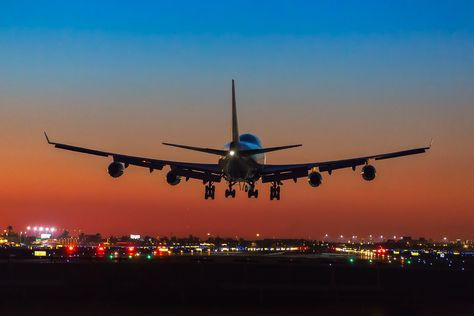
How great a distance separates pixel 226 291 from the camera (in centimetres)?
4091

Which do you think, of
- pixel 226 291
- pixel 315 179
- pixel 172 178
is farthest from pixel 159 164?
pixel 226 291

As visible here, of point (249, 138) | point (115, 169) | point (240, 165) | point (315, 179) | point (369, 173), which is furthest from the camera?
point (249, 138)

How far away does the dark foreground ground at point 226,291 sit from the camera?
103ft

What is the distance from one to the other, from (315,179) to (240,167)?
31.3 ft

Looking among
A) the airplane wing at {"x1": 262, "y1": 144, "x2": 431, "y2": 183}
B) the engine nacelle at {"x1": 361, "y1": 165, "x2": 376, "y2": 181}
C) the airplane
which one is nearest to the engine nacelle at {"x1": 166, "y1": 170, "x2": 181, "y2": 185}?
the airplane

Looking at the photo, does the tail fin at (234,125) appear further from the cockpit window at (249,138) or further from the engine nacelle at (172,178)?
the engine nacelle at (172,178)

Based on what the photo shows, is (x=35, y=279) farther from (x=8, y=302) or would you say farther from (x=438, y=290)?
(x=438, y=290)

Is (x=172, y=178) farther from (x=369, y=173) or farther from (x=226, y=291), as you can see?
(x=226, y=291)

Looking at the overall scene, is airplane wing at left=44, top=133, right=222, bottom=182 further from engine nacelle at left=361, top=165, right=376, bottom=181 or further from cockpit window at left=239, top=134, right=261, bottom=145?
engine nacelle at left=361, top=165, right=376, bottom=181

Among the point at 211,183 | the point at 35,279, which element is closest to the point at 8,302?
the point at 35,279

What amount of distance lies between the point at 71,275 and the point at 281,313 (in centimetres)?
2660

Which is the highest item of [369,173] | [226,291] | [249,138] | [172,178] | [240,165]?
[249,138]

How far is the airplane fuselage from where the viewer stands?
2458 inches

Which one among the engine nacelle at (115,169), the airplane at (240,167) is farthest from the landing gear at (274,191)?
the engine nacelle at (115,169)
